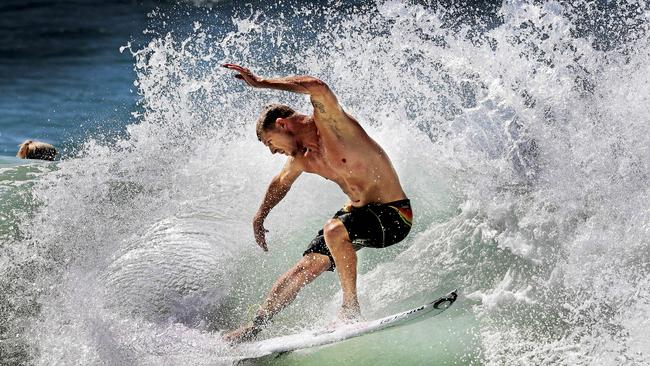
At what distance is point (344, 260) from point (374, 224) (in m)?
0.26

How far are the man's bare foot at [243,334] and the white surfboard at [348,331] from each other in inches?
4.4

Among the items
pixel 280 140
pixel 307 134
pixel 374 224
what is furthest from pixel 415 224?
pixel 280 140

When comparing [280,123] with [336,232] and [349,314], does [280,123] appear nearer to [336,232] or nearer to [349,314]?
[336,232]

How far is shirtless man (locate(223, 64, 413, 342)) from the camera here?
13.9 feet

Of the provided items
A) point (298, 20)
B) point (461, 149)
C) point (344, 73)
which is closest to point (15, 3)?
point (298, 20)

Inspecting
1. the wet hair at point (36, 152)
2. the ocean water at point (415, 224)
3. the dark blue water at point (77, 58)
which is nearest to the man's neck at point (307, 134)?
the ocean water at point (415, 224)

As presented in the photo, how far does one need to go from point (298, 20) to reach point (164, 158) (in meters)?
8.40

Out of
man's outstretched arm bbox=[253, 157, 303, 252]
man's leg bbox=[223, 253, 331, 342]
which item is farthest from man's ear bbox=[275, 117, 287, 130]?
man's leg bbox=[223, 253, 331, 342]

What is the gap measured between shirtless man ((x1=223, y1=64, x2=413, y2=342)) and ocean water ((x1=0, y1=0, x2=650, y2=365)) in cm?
30

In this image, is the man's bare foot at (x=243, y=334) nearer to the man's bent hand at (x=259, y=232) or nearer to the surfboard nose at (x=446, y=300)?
the man's bent hand at (x=259, y=232)

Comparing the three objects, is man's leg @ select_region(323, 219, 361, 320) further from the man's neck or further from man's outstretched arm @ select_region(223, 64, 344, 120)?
man's outstretched arm @ select_region(223, 64, 344, 120)

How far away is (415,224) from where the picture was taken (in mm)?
5723

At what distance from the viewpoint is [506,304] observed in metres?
4.51

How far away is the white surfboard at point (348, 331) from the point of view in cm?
405
